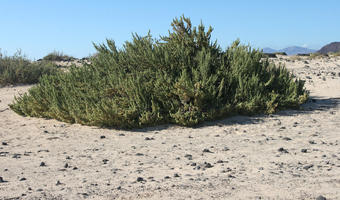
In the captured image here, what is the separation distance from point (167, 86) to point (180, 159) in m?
2.93

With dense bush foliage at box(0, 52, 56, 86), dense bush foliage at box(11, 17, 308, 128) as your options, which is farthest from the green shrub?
dense bush foliage at box(11, 17, 308, 128)

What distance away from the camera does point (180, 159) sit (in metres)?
6.42

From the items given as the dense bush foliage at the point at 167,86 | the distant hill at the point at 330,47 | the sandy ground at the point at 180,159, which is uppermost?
the distant hill at the point at 330,47

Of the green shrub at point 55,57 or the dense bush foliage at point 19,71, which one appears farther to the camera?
the green shrub at point 55,57

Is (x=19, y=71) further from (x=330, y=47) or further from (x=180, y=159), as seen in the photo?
(x=330, y=47)

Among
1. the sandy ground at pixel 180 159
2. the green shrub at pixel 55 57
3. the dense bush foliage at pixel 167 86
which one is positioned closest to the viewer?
the sandy ground at pixel 180 159

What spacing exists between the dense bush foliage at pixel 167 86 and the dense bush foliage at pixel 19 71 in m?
6.27

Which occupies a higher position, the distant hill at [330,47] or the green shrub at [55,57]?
the distant hill at [330,47]

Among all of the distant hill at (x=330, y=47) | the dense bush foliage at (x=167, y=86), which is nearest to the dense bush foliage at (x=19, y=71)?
the dense bush foliage at (x=167, y=86)

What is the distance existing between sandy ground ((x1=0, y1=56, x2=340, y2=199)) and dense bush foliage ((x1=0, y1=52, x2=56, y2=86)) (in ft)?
22.5

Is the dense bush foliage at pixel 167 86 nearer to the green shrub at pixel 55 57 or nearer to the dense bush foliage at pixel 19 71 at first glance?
the dense bush foliage at pixel 19 71

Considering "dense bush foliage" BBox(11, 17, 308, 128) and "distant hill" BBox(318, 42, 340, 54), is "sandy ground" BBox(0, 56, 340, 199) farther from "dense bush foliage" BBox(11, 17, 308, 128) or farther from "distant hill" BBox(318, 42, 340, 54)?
"distant hill" BBox(318, 42, 340, 54)

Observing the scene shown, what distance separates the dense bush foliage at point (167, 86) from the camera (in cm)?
886

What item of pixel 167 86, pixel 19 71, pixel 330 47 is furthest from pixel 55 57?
pixel 330 47
